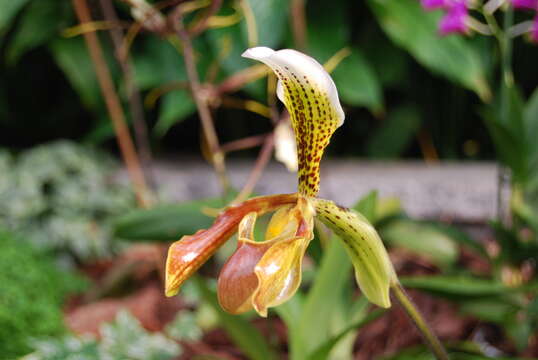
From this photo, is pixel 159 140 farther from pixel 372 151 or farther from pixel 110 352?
pixel 110 352

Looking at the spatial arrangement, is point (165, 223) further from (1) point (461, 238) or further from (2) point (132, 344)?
(1) point (461, 238)

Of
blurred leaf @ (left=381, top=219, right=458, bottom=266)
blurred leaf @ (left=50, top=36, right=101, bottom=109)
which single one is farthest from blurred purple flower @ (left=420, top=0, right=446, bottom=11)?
blurred leaf @ (left=50, top=36, right=101, bottom=109)

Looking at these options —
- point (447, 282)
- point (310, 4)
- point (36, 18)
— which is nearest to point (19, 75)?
point (36, 18)

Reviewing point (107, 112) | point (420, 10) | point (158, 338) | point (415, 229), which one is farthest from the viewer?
point (107, 112)

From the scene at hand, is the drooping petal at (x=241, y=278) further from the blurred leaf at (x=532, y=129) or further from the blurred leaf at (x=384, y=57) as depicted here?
the blurred leaf at (x=384, y=57)

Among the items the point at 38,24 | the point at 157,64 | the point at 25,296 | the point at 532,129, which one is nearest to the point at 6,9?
the point at 38,24

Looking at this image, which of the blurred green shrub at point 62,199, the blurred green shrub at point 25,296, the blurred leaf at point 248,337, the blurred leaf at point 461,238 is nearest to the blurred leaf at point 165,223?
the blurred leaf at point 248,337
